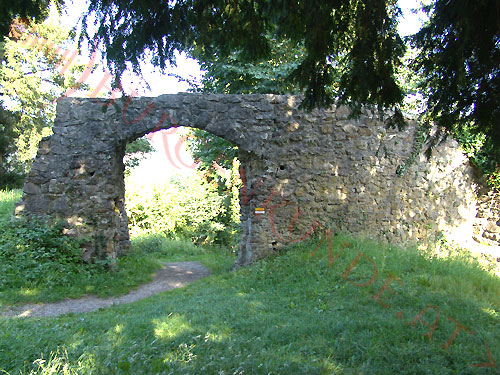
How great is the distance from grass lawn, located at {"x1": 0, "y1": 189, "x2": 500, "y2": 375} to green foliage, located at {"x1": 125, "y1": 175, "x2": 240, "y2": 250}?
7.01 metres

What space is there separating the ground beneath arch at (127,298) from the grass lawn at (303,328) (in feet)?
1.89

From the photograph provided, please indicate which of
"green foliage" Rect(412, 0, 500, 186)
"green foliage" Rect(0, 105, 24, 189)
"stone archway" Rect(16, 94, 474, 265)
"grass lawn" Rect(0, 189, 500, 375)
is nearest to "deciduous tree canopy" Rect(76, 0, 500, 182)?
"green foliage" Rect(412, 0, 500, 186)

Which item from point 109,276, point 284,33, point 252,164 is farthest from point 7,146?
point 284,33

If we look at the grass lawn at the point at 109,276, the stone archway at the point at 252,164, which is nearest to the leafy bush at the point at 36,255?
the grass lawn at the point at 109,276

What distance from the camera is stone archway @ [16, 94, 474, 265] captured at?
7.21 metres

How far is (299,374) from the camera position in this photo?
9.53 ft

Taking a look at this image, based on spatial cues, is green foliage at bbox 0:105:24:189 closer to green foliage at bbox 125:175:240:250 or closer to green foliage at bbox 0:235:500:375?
green foliage at bbox 125:175:240:250

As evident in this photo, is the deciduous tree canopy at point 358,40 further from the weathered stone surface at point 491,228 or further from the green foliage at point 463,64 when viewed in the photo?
the weathered stone surface at point 491,228

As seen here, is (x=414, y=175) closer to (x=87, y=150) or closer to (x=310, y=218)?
(x=310, y=218)

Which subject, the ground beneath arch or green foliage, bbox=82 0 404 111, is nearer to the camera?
green foliage, bbox=82 0 404 111

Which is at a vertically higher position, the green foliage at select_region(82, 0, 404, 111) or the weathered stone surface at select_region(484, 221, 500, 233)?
the green foliage at select_region(82, 0, 404, 111)

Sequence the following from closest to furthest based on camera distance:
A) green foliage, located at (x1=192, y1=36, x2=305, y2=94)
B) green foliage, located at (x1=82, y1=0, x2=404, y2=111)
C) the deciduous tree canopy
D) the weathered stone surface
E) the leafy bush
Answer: the deciduous tree canopy, green foliage, located at (x1=82, y1=0, x2=404, y2=111), the leafy bush, the weathered stone surface, green foliage, located at (x1=192, y1=36, x2=305, y2=94)

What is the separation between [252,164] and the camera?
24.5 feet

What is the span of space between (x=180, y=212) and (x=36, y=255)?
267 inches
